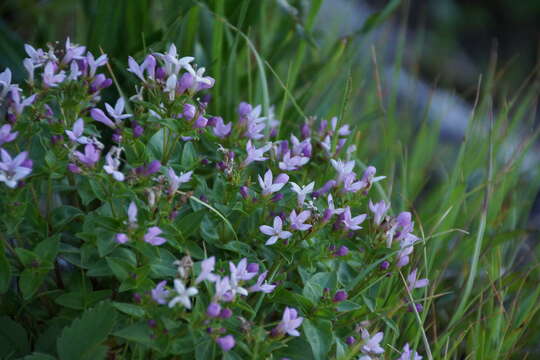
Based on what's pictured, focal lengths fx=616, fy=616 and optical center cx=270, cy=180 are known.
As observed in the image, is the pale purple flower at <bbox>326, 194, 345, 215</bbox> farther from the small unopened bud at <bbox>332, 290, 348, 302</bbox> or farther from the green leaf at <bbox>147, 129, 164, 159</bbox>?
the green leaf at <bbox>147, 129, 164, 159</bbox>

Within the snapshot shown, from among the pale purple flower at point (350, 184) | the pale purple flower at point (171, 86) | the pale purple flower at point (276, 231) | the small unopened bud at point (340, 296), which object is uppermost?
the pale purple flower at point (171, 86)

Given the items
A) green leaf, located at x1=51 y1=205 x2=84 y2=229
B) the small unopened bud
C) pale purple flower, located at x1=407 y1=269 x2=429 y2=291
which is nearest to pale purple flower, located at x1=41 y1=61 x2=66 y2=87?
green leaf, located at x1=51 y1=205 x2=84 y2=229

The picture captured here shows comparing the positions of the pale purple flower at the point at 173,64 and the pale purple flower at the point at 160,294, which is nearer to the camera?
the pale purple flower at the point at 160,294

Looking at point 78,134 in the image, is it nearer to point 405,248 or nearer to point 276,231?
point 276,231

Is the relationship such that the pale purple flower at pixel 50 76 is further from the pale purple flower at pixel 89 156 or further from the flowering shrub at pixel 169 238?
the pale purple flower at pixel 89 156

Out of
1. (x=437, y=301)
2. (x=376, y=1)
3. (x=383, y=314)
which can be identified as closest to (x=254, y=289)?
(x=383, y=314)

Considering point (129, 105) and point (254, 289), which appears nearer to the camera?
point (254, 289)

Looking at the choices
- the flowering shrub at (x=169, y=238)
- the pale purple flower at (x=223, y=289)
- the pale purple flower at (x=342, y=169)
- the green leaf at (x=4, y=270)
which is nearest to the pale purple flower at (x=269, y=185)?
the flowering shrub at (x=169, y=238)

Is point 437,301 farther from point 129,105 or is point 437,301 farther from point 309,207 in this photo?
point 129,105
